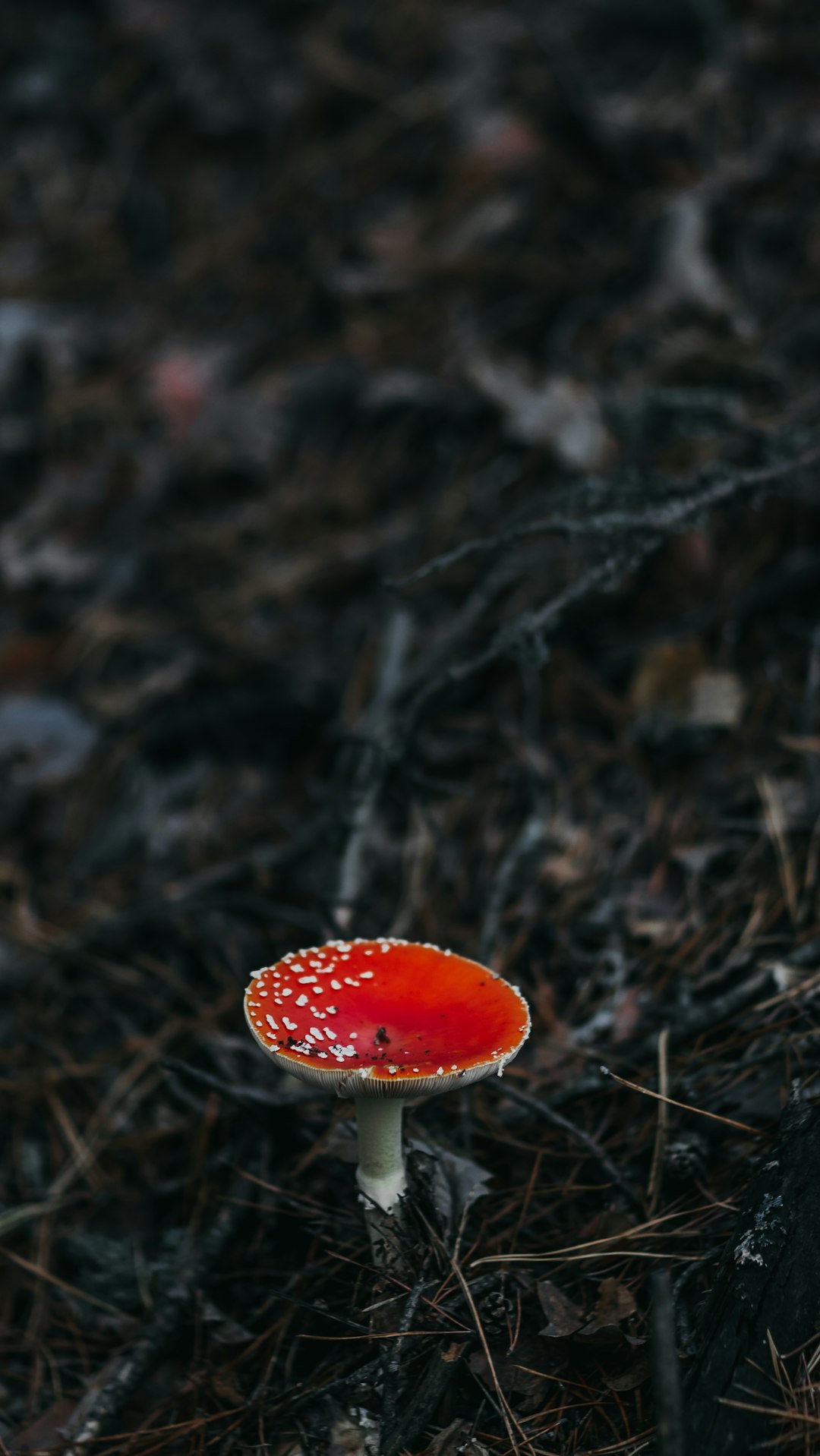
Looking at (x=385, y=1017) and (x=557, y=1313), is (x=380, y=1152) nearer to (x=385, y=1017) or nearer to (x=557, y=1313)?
(x=385, y=1017)

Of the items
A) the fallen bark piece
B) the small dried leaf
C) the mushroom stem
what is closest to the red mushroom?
the mushroom stem

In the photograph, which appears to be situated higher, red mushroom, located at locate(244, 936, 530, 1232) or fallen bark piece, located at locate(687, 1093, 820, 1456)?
red mushroom, located at locate(244, 936, 530, 1232)

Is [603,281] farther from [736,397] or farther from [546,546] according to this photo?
[546,546]

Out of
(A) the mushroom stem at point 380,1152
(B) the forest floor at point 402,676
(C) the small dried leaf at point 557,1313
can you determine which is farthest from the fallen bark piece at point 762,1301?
(A) the mushroom stem at point 380,1152

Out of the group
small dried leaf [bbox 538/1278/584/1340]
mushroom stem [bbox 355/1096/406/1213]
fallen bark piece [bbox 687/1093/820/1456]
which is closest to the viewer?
fallen bark piece [bbox 687/1093/820/1456]

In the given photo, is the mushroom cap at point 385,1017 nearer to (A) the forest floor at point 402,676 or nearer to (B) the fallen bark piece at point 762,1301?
(A) the forest floor at point 402,676

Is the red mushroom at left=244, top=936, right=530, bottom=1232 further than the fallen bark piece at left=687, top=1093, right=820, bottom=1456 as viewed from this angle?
Yes

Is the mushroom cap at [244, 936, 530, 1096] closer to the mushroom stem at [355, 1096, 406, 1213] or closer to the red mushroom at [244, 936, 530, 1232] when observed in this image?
the red mushroom at [244, 936, 530, 1232]

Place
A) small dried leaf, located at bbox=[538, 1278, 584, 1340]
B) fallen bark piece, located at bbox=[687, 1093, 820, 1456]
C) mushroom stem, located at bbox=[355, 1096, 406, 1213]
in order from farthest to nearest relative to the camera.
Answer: mushroom stem, located at bbox=[355, 1096, 406, 1213] → small dried leaf, located at bbox=[538, 1278, 584, 1340] → fallen bark piece, located at bbox=[687, 1093, 820, 1456]

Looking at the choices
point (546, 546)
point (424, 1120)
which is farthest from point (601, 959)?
point (546, 546)
